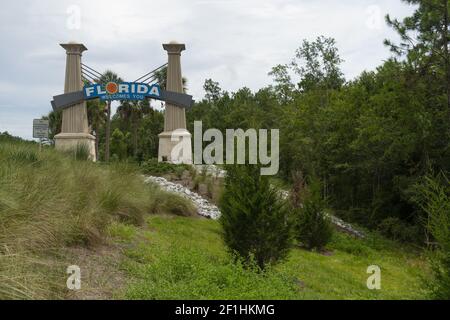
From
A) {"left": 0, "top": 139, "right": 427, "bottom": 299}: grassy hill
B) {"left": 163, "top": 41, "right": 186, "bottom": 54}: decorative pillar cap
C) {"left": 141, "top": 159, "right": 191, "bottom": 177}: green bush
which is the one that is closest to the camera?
{"left": 0, "top": 139, "right": 427, "bottom": 299}: grassy hill

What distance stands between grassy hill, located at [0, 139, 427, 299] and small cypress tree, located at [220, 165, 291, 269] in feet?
1.06

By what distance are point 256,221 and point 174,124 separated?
19354mm

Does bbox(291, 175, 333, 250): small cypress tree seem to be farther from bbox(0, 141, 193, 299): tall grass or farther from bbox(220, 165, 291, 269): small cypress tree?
bbox(220, 165, 291, 269): small cypress tree

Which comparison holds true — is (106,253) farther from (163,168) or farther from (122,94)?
(122,94)

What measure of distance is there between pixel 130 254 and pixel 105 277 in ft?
4.90

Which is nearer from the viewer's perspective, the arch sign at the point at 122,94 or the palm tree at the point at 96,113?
the arch sign at the point at 122,94

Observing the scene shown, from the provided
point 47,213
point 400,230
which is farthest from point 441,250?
point 400,230

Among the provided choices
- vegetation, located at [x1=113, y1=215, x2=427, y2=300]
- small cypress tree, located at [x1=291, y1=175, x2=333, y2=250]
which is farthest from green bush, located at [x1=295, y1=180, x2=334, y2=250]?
vegetation, located at [x1=113, y1=215, x2=427, y2=300]

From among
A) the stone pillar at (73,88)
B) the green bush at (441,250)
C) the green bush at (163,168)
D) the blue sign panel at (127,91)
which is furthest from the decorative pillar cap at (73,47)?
the green bush at (441,250)

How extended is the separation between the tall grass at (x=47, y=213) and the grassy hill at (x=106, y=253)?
15 mm

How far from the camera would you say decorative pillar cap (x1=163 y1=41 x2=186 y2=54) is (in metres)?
26.9

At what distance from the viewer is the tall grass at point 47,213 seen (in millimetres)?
4898

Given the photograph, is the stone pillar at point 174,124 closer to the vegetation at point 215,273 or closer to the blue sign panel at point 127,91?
the blue sign panel at point 127,91
